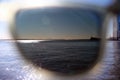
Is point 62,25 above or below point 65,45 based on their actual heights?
above

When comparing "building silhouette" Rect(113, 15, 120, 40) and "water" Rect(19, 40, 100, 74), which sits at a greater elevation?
"building silhouette" Rect(113, 15, 120, 40)

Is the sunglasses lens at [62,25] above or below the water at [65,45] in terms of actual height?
above

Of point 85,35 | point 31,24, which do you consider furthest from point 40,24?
A: point 85,35

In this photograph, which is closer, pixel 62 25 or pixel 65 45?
pixel 62 25

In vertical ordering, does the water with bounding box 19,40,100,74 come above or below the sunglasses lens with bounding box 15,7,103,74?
below

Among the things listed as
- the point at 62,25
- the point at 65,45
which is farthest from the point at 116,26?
the point at 65,45

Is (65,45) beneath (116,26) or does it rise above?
beneath

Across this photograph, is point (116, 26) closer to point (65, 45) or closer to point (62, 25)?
point (62, 25)

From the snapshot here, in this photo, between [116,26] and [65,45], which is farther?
[65,45]

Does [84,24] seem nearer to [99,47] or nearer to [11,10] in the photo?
[99,47]

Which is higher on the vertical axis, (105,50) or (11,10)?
(11,10)

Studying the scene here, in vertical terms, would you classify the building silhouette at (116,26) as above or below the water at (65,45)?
above
